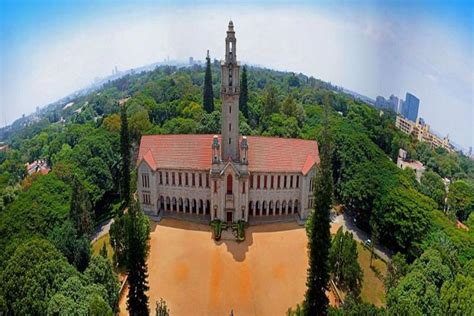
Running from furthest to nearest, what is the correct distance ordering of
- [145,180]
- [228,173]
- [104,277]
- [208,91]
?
[208,91] < [145,180] < [228,173] < [104,277]

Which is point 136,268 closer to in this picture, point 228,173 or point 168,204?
point 228,173

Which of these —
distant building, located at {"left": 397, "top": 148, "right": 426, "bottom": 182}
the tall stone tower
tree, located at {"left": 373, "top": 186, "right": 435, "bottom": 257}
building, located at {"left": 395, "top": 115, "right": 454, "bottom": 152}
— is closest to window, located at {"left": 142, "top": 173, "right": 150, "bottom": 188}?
the tall stone tower

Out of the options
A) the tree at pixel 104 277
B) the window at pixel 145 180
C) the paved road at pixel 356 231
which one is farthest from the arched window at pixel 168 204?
the paved road at pixel 356 231

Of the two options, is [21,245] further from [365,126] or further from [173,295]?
[365,126]

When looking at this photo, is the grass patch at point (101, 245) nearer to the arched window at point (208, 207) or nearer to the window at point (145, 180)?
the window at point (145, 180)

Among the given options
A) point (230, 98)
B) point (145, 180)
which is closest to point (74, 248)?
point (145, 180)

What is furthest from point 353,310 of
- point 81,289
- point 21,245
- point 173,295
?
point 21,245

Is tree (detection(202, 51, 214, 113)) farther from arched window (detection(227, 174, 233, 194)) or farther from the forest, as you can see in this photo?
arched window (detection(227, 174, 233, 194))

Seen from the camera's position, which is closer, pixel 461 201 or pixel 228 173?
pixel 228 173
